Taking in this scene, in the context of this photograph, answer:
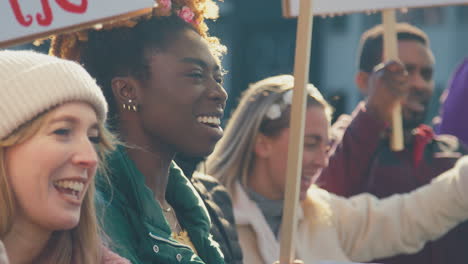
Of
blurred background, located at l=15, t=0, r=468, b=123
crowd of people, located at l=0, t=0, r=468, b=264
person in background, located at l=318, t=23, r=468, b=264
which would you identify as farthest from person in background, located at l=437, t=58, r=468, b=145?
blurred background, located at l=15, t=0, r=468, b=123

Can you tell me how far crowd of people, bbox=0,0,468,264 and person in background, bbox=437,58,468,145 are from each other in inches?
32.7

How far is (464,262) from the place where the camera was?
215 inches

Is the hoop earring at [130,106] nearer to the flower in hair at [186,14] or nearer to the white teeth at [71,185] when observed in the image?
the flower in hair at [186,14]

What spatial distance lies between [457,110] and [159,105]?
349cm

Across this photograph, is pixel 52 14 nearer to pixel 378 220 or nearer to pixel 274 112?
pixel 274 112

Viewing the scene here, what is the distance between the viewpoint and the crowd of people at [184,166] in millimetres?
2658

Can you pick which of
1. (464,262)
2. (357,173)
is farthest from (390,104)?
(464,262)

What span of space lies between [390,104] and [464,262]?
777 mm

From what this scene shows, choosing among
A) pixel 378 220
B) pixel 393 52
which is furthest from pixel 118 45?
pixel 393 52

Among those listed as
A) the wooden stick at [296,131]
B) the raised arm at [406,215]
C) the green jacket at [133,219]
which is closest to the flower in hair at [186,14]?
the green jacket at [133,219]

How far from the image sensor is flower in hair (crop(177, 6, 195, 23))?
3.46 metres

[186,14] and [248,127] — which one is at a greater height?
[186,14]

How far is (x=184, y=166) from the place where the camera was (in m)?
3.75

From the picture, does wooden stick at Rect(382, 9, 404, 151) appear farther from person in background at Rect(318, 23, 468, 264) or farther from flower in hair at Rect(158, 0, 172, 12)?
flower in hair at Rect(158, 0, 172, 12)
